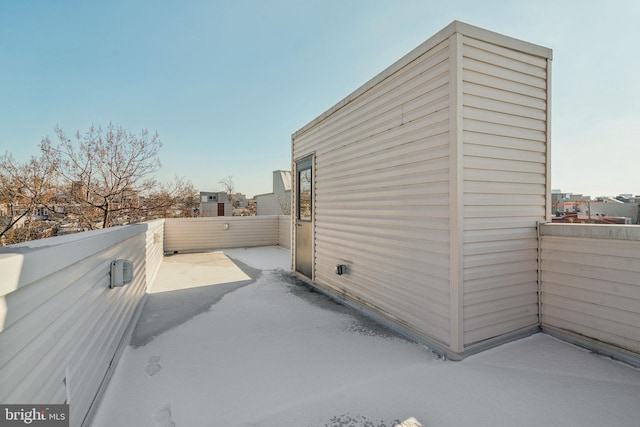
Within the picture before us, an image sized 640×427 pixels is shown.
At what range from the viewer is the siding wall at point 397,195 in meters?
2.58

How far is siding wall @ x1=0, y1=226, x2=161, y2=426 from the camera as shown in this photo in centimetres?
94

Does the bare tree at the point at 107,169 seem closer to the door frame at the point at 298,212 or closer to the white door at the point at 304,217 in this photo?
the door frame at the point at 298,212

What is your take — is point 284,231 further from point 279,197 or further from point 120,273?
point 279,197

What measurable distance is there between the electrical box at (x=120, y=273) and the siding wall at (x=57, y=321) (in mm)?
64

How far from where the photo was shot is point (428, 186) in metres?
2.70

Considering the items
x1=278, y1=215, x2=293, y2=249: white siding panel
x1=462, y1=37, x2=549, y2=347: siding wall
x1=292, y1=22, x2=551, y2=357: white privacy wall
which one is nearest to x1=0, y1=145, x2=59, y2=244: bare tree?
x1=278, y1=215, x2=293, y2=249: white siding panel

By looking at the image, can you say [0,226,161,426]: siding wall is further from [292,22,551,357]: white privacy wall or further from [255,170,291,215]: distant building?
[255,170,291,215]: distant building

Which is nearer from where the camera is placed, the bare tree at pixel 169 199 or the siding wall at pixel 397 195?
the siding wall at pixel 397 195

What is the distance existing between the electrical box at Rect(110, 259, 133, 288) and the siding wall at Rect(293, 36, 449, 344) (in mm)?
2571

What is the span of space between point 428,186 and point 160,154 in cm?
1025

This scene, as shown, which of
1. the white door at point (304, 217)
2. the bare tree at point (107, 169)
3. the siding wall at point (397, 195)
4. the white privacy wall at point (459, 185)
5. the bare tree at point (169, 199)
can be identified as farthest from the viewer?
the bare tree at point (169, 199)

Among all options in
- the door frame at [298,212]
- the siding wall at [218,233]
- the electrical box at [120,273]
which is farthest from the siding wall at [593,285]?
the siding wall at [218,233]

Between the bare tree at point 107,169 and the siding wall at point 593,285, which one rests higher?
the bare tree at point 107,169

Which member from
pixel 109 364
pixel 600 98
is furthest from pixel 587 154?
pixel 109 364
